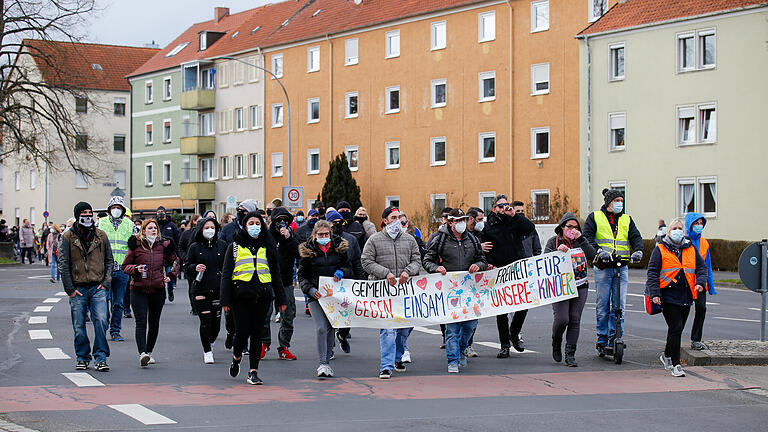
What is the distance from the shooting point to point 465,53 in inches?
2103

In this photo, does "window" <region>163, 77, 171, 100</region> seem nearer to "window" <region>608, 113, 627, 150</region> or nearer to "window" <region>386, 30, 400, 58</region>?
"window" <region>386, 30, 400, 58</region>

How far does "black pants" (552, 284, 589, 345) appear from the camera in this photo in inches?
513

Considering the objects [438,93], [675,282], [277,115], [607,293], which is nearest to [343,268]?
[607,293]

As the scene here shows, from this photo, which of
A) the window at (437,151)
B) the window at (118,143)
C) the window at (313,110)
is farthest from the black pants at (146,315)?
the window at (118,143)

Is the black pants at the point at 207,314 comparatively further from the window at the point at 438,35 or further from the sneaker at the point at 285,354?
the window at the point at 438,35

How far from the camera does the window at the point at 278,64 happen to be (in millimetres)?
66181

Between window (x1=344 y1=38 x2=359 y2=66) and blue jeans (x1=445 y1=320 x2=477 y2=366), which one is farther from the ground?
window (x1=344 y1=38 x2=359 y2=66)

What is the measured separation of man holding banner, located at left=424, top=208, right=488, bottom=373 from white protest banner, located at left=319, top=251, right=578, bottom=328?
14 centimetres

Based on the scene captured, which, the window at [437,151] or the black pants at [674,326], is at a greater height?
the window at [437,151]

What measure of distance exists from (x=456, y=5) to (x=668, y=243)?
1672 inches

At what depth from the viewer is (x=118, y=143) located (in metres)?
89.4

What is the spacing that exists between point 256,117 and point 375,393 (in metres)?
59.1

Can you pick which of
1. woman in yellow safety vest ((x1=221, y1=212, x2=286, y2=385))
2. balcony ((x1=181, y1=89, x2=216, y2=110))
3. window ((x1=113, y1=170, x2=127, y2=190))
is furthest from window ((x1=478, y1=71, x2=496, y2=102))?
window ((x1=113, y1=170, x2=127, y2=190))

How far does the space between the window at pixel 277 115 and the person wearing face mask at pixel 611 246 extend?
53800 millimetres
